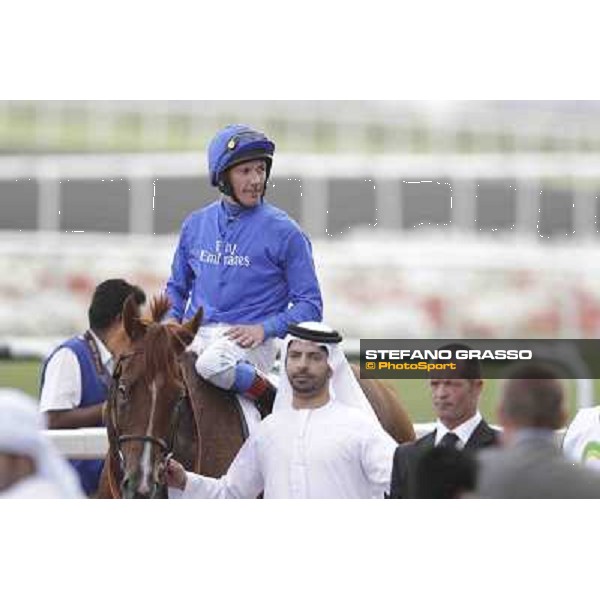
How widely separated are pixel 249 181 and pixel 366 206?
0.37 meters

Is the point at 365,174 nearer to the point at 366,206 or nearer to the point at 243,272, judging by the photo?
the point at 366,206

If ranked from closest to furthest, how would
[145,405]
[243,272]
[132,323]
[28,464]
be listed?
[28,464], [145,405], [132,323], [243,272]

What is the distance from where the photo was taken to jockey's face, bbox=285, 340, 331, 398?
25.9 feet

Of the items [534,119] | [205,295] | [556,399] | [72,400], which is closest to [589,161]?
[534,119]

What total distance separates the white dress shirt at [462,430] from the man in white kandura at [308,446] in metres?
0.15

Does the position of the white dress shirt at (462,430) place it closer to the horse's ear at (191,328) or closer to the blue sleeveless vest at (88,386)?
the horse's ear at (191,328)

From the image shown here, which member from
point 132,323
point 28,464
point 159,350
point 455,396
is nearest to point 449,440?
point 455,396

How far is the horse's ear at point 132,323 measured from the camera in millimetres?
7816

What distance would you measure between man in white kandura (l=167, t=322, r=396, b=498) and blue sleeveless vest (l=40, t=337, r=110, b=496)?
354mm

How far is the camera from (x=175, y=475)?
25.6 feet

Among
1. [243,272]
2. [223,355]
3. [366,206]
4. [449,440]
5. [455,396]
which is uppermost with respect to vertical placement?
[366,206]

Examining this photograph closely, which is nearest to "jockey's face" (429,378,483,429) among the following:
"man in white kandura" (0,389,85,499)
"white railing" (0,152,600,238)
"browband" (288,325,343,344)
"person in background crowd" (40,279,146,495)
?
"browband" (288,325,343,344)

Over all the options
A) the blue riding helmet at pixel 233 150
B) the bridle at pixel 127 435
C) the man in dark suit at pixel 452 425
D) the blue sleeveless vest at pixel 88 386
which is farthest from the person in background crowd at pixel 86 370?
the man in dark suit at pixel 452 425

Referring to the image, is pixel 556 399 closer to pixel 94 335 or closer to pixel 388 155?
pixel 388 155
